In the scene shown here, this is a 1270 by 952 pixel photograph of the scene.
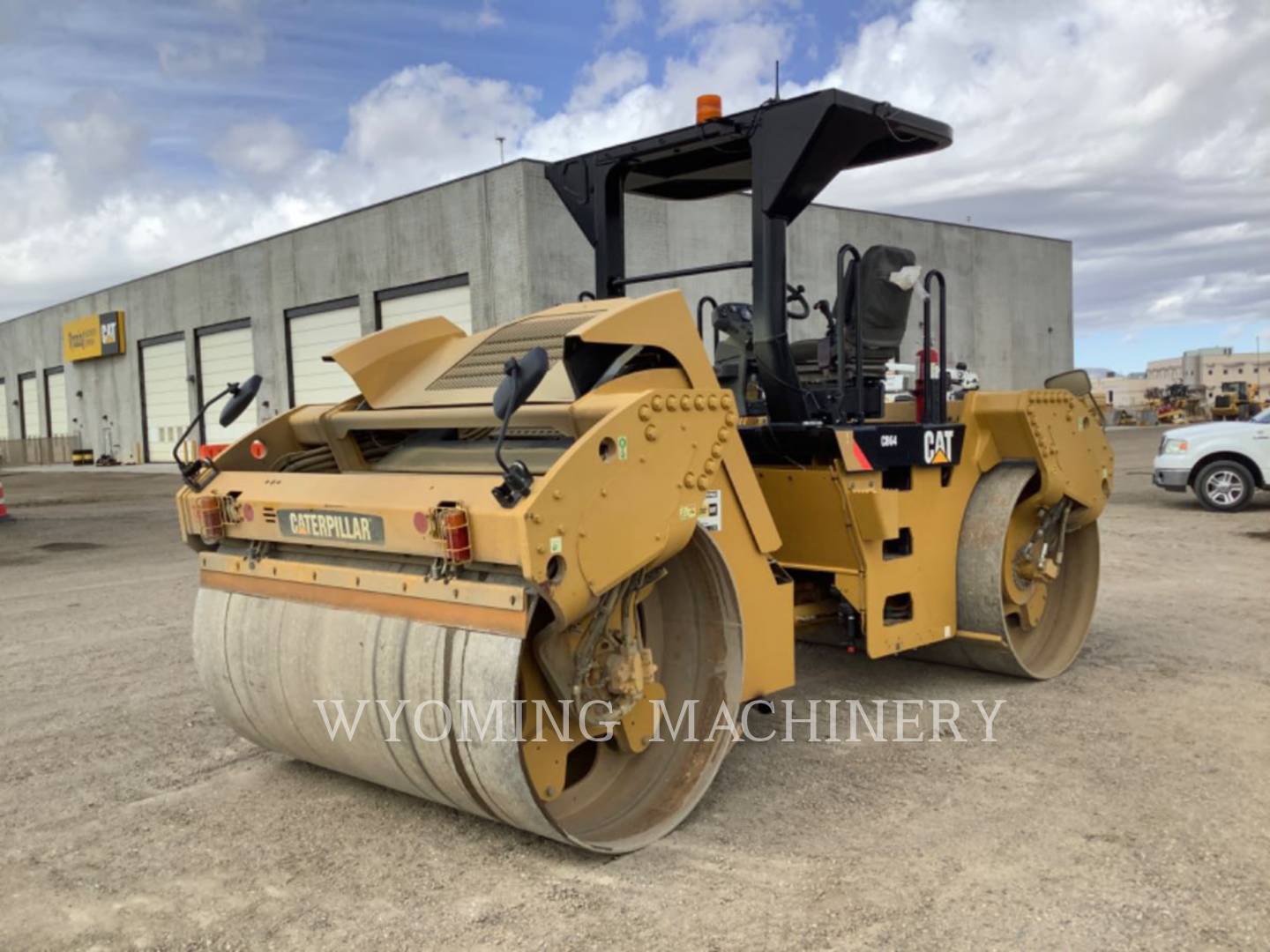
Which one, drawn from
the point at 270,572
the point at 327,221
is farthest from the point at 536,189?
the point at 270,572

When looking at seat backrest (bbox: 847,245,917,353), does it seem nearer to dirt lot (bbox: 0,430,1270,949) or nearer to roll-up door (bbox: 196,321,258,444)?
dirt lot (bbox: 0,430,1270,949)

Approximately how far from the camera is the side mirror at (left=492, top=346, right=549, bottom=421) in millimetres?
2980

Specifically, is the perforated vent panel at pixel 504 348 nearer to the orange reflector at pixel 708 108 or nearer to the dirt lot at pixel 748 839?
the orange reflector at pixel 708 108

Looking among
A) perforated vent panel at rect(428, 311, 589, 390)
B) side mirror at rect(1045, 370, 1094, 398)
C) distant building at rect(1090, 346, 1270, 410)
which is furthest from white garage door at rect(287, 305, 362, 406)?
distant building at rect(1090, 346, 1270, 410)

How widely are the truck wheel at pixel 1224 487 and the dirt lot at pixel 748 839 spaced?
327 inches

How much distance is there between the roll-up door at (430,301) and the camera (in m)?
24.0

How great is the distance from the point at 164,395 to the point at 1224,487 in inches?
1277

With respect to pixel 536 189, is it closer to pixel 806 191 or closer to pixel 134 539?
pixel 134 539

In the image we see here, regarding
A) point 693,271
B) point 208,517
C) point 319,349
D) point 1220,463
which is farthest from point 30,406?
point 693,271

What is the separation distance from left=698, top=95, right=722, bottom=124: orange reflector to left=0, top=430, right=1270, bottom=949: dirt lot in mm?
2597

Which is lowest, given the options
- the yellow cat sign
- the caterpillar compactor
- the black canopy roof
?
the caterpillar compactor

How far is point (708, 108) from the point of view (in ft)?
15.1

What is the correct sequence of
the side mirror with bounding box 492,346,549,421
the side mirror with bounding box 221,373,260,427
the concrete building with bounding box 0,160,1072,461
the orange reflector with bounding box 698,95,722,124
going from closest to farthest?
the side mirror with bounding box 492,346,549,421, the side mirror with bounding box 221,373,260,427, the orange reflector with bounding box 698,95,722,124, the concrete building with bounding box 0,160,1072,461

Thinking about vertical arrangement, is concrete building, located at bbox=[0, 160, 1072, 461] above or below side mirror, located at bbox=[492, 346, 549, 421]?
above
